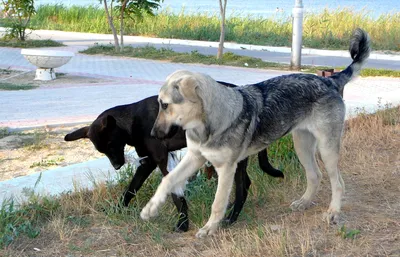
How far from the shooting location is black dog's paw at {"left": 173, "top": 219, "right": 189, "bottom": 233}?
5258mm

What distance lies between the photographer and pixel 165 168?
5.37 m

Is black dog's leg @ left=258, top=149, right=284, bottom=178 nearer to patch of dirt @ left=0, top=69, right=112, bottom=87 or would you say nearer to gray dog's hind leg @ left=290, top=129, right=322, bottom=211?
gray dog's hind leg @ left=290, top=129, right=322, bottom=211

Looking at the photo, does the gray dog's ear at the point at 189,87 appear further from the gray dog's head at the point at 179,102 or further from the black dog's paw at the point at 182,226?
the black dog's paw at the point at 182,226

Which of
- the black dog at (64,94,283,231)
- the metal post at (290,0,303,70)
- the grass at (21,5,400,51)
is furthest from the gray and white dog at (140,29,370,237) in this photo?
the grass at (21,5,400,51)

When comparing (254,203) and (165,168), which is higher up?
(165,168)

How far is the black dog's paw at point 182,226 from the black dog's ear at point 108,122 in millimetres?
951

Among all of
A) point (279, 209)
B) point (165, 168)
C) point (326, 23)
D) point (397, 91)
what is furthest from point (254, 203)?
point (326, 23)

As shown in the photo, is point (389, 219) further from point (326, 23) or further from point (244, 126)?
point (326, 23)

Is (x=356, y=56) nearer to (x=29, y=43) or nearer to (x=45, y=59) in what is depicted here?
(x=45, y=59)

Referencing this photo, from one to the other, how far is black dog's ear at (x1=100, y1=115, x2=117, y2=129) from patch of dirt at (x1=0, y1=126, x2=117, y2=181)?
1751 mm

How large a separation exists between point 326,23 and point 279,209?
1950 cm

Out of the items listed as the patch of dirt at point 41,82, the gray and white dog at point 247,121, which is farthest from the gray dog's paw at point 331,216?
the patch of dirt at point 41,82

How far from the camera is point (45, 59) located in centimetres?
1302

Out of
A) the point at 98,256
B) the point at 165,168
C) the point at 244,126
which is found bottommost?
the point at 98,256
